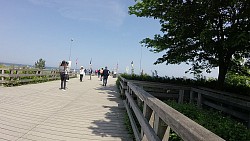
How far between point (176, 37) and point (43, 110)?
268 inches

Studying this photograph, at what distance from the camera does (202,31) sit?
959 cm

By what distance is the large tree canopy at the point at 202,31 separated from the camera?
9.30 m

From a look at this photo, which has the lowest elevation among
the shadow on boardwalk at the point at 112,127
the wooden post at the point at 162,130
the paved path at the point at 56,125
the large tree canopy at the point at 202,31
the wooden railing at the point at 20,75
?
the shadow on boardwalk at the point at 112,127

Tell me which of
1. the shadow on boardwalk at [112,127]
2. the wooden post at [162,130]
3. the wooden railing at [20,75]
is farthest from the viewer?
the wooden railing at [20,75]

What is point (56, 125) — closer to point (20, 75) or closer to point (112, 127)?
point (112, 127)

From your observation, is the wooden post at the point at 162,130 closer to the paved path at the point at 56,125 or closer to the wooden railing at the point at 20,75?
the paved path at the point at 56,125

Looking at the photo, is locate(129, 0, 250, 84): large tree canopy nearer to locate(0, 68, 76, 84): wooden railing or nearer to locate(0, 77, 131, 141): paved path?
locate(0, 77, 131, 141): paved path

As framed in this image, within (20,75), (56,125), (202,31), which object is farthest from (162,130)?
(20,75)

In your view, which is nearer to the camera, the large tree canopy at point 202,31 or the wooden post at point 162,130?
the wooden post at point 162,130

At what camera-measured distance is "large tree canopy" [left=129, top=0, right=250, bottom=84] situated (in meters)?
9.30

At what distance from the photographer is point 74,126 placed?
19.4 feet

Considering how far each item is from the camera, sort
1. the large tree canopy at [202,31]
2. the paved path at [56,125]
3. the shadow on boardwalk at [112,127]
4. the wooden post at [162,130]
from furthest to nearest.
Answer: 1. the large tree canopy at [202,31]
2. the shadow on boardwalk at [112,127]
3. the paved path at [56,125]
4. the wooden post at [162,130]

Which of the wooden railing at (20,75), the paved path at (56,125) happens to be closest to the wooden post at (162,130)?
the paved path at (56,125)

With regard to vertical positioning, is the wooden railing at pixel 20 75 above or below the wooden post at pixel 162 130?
above
